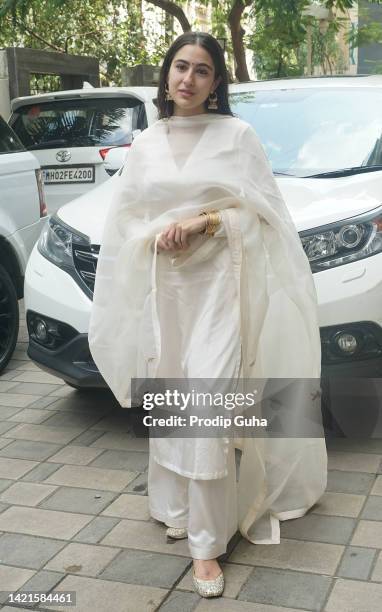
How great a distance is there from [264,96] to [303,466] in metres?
2.60

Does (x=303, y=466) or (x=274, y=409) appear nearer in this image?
(x=303, y=466)

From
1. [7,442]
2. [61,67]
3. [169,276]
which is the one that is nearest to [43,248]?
[7,442]

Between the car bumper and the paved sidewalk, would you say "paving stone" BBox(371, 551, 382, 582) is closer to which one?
the paved sidewalk

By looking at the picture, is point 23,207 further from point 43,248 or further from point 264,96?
point 264,96

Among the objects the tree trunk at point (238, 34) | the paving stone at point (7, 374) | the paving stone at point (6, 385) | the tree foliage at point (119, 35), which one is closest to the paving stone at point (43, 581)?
the paving stone at point (6, 385)

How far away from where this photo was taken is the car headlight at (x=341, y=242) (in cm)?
400

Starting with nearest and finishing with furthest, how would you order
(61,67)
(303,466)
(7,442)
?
(303,466), (7,442), (61,67)

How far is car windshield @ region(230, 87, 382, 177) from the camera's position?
15.5ft

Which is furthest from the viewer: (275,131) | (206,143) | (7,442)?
(275,131)

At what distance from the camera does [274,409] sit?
3.68m

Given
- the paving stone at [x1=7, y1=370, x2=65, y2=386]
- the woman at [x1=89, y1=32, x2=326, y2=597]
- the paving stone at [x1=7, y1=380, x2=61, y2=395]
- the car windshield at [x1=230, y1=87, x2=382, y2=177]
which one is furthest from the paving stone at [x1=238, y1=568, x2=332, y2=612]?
the paving stone at [x1=7, y1=370, x2=65, y2=386]

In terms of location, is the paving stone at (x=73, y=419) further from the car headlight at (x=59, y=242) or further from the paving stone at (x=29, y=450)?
the car headlight at (x=59, y=242)

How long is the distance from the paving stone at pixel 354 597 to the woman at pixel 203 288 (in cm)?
38

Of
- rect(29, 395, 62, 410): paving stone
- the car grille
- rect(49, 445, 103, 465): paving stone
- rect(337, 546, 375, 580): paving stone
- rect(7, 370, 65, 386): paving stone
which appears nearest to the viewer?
rect(337, 546, 375, 580): paving stone
